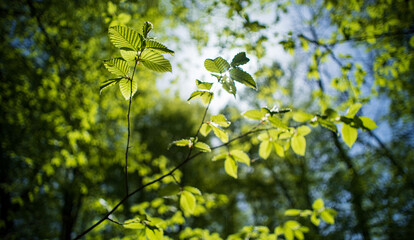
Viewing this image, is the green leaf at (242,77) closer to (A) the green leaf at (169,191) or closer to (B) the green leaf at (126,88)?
(B) the green leaf at (126,88)

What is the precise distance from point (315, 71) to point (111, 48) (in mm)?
3465

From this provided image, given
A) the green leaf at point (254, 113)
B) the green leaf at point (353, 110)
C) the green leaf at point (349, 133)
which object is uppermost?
the green leaf at point (254, 113)

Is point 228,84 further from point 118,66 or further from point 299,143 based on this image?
point 299,143

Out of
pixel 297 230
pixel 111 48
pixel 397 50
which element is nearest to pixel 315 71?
pixel 397 50

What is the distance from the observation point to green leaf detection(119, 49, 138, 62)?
641 mm

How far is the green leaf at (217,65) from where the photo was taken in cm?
69

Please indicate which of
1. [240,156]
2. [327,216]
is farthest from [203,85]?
[327,216]

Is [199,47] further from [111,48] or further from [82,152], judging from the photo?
[82,152]

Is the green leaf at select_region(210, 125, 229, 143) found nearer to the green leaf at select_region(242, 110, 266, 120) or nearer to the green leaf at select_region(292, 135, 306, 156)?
the green leaf at select_region(242, 110, 266, 120)

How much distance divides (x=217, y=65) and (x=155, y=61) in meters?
0.21

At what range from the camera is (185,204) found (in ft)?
3.08

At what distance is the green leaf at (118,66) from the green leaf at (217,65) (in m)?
0.28

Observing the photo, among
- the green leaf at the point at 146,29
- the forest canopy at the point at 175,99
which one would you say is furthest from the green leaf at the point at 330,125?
the green leaf at the point at 146,29

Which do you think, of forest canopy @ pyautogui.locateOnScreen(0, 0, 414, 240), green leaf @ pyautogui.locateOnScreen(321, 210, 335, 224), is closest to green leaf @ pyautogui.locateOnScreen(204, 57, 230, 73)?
forest canopy @ pyautogui.locateOnScreen(0, 0, 414, 240)
